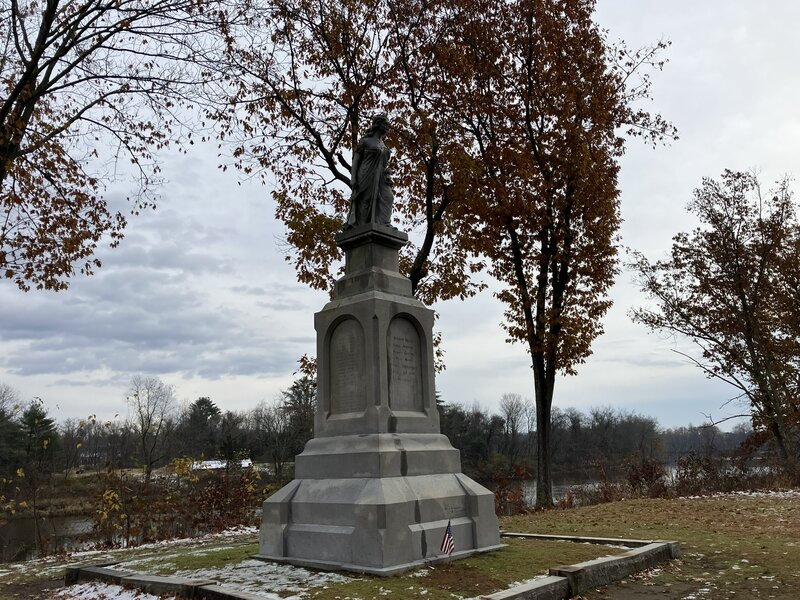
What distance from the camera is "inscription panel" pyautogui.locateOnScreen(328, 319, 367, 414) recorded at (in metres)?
8.89

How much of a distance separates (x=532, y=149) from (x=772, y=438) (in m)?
15.4

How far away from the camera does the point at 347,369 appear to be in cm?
915

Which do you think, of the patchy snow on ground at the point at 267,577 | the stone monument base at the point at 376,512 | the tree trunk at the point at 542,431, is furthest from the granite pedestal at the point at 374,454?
the tree trunk at the point at 542,431

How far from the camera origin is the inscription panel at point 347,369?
8891 millimetres

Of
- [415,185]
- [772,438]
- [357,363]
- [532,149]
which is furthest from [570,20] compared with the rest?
[772,438]

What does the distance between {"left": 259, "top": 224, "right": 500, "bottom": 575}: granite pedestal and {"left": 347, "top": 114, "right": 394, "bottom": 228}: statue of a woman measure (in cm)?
34

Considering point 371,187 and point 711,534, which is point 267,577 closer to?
point 371,187

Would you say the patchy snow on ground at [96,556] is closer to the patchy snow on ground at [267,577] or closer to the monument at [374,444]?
the patchy snow on ground at [267,577]

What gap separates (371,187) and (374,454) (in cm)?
423

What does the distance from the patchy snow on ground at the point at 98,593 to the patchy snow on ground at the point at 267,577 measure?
650 millimetres

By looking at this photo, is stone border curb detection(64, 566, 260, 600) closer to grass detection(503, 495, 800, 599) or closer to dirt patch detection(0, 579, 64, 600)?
dirt patch detection(0, 579, 64, 600)

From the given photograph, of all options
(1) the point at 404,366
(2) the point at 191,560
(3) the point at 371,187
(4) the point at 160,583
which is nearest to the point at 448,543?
(1) the point at 404,366

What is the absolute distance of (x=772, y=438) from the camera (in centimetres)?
2369

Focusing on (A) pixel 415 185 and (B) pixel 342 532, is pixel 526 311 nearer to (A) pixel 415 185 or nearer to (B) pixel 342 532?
(A) pixel 415 185
